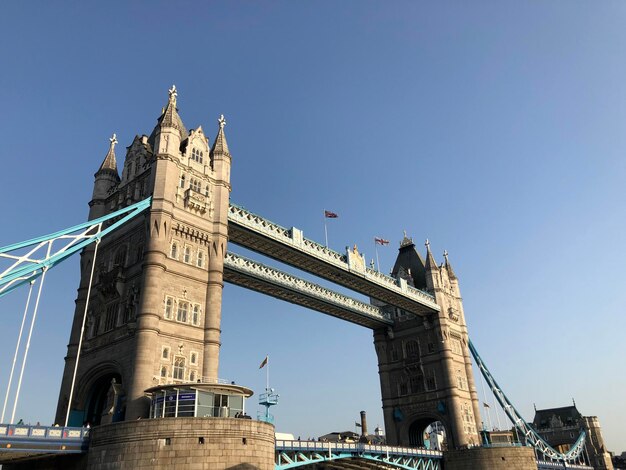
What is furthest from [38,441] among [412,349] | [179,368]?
[412,349]

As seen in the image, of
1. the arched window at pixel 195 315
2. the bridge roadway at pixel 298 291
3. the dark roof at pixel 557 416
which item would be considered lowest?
the arched window at pixel 195 315

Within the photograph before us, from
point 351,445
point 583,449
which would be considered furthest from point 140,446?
point 583,449

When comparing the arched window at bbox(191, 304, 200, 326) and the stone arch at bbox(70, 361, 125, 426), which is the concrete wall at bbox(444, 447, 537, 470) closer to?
the arched window at bbox(191, 304, 200, 326)

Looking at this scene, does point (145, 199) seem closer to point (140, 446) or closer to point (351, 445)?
point (140, 446)

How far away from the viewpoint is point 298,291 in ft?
189

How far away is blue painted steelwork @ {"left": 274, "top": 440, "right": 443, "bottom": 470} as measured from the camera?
4066 centimetres

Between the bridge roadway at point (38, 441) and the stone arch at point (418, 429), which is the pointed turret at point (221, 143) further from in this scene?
the stone arch at point (418, 429)

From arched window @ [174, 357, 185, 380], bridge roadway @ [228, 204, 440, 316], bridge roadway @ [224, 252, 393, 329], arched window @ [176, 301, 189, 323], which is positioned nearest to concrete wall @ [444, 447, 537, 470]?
bridge roadway @ [228, 204, 440, 316]

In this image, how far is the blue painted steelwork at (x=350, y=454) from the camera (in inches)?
1601

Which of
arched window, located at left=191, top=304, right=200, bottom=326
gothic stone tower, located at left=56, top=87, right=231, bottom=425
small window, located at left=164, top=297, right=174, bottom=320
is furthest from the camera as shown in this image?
arched window, located at left=191, top=304, right=200, bottom=326

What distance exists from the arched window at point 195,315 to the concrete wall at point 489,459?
123ft

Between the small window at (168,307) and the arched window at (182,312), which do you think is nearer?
the small window at (168,307)

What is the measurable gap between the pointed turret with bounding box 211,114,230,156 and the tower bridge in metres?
0.11

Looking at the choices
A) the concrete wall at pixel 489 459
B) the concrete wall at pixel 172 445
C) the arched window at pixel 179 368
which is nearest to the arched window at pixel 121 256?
the arched window at pixel 179 368
